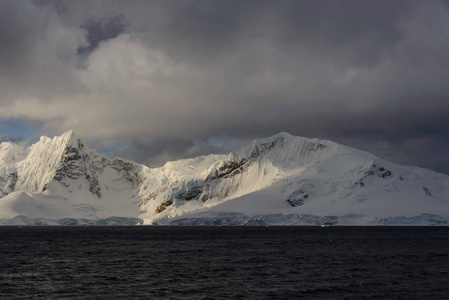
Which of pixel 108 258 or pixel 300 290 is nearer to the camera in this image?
pixel 300 290

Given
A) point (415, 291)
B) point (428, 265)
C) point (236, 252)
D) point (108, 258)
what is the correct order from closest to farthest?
1. point (415, 291)
2. point (428, 265)
3. point (108, 258)
4. point (236, 252)

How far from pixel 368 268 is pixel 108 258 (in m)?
48.0

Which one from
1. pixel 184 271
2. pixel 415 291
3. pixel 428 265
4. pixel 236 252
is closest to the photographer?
pixel 415 291

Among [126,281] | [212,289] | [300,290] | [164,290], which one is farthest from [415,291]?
[126,281]

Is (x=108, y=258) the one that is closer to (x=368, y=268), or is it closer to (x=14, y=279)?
(x=14, y=279)

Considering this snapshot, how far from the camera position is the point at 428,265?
80.8 metres

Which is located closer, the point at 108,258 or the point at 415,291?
the point at 415,291

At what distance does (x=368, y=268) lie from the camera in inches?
3034

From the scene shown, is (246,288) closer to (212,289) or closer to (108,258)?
(212,289)

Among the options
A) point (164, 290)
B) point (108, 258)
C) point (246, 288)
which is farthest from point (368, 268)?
point (108, 258)

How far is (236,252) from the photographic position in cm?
10619

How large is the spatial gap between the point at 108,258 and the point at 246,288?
138 feet

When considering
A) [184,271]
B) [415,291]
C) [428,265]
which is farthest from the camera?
[428,265]

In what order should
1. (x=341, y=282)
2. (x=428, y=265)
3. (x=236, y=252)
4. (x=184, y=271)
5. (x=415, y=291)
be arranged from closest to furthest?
(x=415, y=291) → (x=341, y=282) → (x=184, y=271) → (x=428, y=265) → (x=236, y=252)
